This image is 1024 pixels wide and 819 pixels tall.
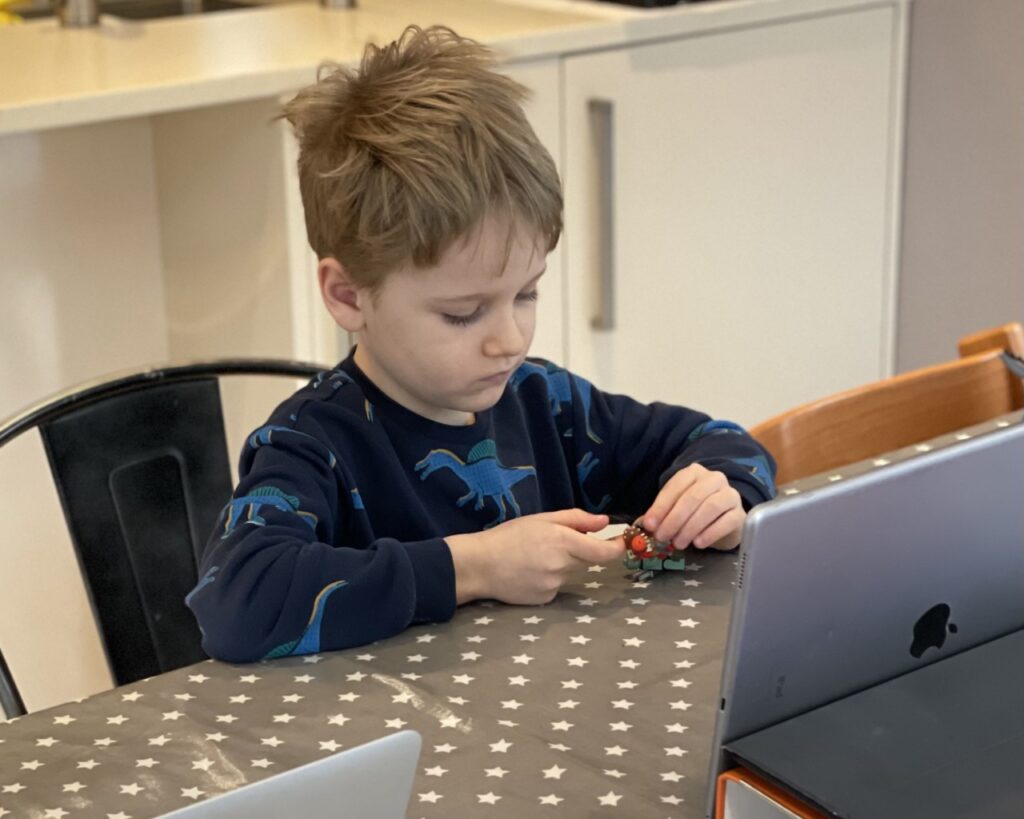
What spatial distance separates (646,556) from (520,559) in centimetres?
10

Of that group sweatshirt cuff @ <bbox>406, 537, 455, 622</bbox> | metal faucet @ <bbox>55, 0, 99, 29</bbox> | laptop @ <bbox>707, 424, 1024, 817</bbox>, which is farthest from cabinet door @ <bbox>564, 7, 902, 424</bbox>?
laptop @ <bbox>707, 424, 1024, 817</bbox>

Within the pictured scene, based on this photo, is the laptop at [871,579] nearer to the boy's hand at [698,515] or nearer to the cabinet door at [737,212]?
the boy's hand at [698,515]

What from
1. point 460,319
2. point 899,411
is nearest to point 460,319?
point 460,319

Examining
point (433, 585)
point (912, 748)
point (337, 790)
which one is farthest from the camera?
point (433, 585)

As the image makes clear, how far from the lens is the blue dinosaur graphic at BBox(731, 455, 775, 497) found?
121cm

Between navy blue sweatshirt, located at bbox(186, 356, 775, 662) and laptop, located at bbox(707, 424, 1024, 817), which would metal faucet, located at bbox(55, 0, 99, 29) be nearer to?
navy blue sweatshirt, located at bbox(186, 356, 775, 662)

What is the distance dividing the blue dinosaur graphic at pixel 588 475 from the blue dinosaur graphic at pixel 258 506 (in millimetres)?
312

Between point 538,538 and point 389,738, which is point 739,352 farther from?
point 389,738

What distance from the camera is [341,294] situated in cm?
120

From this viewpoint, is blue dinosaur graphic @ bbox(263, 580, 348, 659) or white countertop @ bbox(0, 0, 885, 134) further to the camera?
white countertop @ bbox(0, 0, 885, 134)

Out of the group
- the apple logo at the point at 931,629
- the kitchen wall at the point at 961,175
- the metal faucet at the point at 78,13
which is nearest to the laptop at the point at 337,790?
the apple logo at the point at 931,629

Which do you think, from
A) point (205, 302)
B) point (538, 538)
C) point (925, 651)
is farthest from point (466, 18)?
point (925, 651)

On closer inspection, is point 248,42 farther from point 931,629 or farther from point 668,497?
point 931,629

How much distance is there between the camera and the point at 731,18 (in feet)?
7.88
